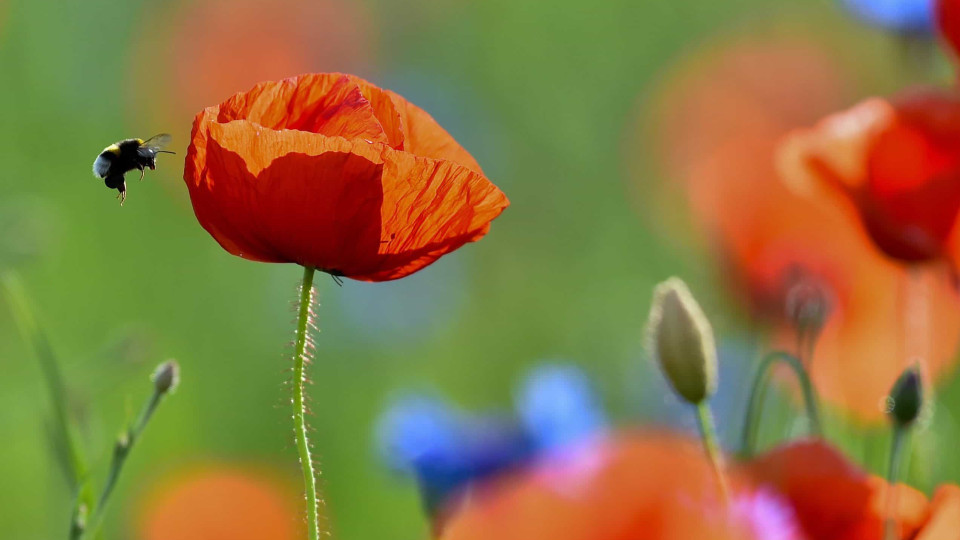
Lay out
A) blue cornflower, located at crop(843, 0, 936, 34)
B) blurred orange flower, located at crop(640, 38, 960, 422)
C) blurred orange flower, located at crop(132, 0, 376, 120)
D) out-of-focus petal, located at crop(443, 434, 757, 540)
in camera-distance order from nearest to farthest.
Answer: out-of-focus petal, located at crop(443, 434, 757, 540)
blurred orange flower, located at crop(640, 38, 960, 422)
blue cornflower, located at crop(843, 0, 936, 34)
blurred orange flower, located at crop(132, 0, 376, 120)

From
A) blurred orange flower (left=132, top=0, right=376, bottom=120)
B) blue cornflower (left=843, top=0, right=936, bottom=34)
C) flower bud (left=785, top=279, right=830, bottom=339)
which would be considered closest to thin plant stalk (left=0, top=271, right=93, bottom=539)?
flower bud (left=785, top=279, right=830, bottom=339)

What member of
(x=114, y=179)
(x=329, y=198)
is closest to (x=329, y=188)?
(x=329, y=198)

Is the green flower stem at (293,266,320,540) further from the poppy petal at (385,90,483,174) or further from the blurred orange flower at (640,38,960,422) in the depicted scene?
the blurred orange flower at (640,38,960,422)

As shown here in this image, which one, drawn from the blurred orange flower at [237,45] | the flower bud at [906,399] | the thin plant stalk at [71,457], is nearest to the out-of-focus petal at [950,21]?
the flower bud at [906,399]

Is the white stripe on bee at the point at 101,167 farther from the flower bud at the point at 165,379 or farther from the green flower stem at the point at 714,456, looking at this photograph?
the green flower stem at the point at 714,456

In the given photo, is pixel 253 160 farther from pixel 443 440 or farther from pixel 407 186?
pixel 443 440

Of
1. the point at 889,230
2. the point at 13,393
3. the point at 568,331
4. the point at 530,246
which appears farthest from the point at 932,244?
the point at 530,246
